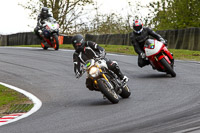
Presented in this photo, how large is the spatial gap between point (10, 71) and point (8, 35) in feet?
61.9

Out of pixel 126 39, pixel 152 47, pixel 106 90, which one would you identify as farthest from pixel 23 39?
pixel 106 90

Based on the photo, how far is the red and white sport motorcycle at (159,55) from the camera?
40.3 ft

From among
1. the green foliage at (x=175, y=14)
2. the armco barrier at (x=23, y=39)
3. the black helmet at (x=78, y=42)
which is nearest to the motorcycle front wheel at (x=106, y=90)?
the black helmet at (x=78, y=42)

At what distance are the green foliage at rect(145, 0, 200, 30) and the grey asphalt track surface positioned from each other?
1918 cm

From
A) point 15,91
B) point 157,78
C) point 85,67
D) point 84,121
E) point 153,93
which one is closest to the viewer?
point 84,121

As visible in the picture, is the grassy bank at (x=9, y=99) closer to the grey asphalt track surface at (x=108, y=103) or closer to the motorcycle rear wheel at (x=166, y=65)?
the grey asphalt track surface at (x=108, y=103)

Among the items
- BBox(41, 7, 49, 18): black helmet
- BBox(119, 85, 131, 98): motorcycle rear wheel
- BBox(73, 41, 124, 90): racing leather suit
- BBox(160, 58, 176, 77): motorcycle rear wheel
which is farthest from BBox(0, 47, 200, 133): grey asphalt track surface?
BBox(41, 7, 49, 18): black helmet

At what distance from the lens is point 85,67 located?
8766 mm

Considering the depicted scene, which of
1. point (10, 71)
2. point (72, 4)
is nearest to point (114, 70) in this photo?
point (10, 71)

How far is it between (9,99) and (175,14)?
26.9 meters

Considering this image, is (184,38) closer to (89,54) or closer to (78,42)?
(89,54)

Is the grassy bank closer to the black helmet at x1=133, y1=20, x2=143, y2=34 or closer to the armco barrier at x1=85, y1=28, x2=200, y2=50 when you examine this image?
the black helmet at x1=133, y1=20, x2=143, y2=34

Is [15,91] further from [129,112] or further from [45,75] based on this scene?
[129,112]

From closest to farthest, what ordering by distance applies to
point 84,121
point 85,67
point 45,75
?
point 84,121, point 85,67, point 45,75
